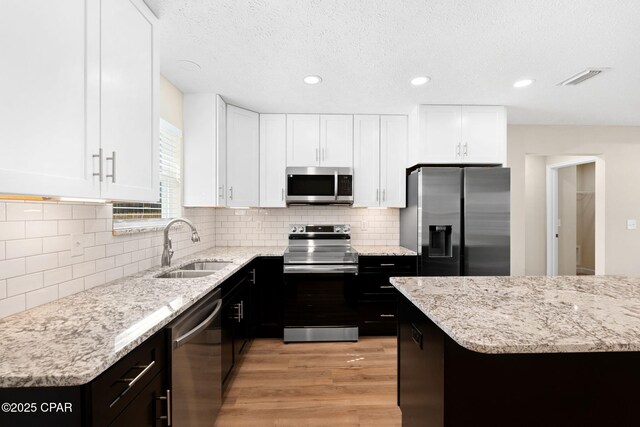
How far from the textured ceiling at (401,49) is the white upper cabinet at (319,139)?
33 centimetres

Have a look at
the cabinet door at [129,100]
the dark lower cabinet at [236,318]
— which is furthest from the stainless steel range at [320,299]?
the cabinet door at [129,100]

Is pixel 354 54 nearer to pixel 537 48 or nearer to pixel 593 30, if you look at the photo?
pixel 537 48

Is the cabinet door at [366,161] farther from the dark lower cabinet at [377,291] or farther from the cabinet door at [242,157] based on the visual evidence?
the cabinet door at [242,157]

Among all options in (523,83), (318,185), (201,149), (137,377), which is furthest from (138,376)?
(523,83)

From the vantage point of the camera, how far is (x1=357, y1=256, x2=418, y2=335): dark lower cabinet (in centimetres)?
315

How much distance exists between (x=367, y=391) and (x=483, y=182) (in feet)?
7.01

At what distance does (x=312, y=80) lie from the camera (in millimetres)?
2574

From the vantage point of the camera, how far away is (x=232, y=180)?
10.5 ft

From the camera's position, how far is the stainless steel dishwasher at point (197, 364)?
4.34ft

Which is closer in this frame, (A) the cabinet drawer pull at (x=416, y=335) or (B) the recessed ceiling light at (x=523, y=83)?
(A) the cabinet drawer pull at (x=416, y=335)

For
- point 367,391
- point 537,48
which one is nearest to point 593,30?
point 537,48

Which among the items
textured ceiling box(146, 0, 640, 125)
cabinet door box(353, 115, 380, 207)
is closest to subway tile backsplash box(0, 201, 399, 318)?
textured ceiling box(146, 0, 640, 125)

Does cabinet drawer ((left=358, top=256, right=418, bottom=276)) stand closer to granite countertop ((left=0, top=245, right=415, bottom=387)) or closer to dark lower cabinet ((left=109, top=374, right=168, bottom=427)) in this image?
granite countertop ((left=0, top=245, right=415, bottom=387))

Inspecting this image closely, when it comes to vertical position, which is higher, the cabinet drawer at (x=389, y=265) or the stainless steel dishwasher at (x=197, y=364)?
the cabinet drawer at (x=389, y=265)
